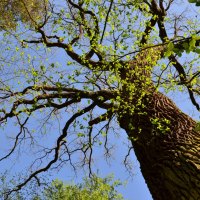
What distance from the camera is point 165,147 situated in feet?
20.9

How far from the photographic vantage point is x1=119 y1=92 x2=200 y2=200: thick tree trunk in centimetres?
580

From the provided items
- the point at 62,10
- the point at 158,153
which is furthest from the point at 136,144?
the point at 62,10

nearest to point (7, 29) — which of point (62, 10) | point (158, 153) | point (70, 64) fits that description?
point (62, 10)

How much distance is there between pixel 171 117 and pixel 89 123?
7.22ft

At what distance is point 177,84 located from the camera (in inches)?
308

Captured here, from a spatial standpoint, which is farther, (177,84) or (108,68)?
(177,84)

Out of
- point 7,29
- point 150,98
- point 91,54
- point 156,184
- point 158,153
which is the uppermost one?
point 7,29

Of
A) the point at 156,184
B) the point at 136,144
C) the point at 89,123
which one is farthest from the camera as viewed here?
the point at 89,123

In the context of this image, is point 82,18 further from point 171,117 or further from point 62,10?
point 171,117

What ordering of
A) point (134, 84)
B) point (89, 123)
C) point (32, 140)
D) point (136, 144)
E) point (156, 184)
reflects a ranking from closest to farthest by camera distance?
point (156, 184)
point (136, 144)
point (134, 84)
point (89, 123)
point (32, 140)

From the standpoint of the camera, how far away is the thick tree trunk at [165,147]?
228 inches

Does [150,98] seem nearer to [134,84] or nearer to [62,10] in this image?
[134,84]

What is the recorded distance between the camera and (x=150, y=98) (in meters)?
7.36

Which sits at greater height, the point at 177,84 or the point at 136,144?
the point at 177,84
